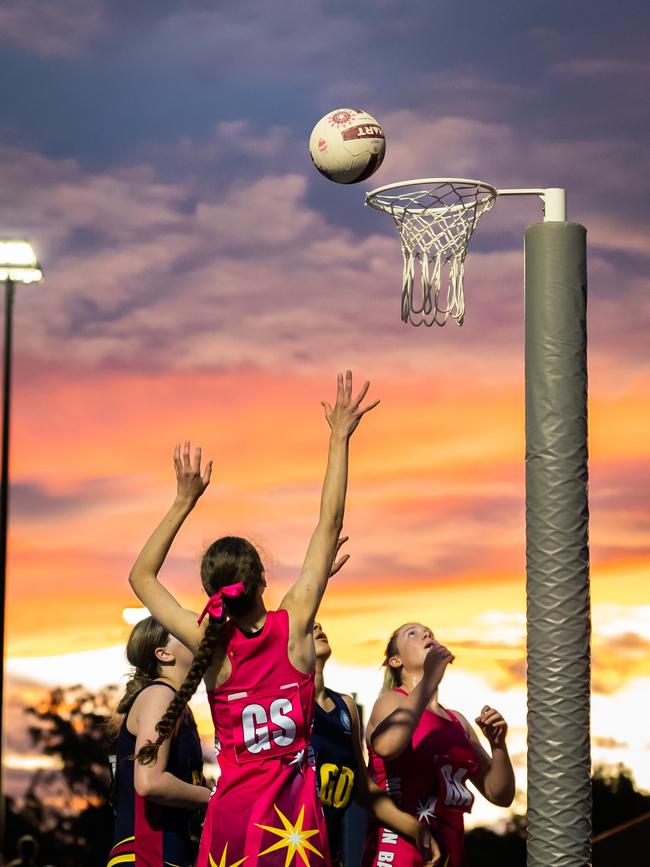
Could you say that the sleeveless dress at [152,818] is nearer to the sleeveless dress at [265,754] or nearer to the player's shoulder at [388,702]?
the player's shoulder at [388,702]

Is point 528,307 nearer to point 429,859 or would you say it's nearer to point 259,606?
point 259,606

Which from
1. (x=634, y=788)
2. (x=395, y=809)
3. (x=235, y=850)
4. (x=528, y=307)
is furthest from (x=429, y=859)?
(x=634, y=788)

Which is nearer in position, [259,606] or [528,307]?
[259,606]

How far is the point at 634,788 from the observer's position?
98.0 ft

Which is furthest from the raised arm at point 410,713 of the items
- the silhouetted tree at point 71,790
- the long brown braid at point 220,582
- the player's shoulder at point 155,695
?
the silhouetted tree at point 71,790

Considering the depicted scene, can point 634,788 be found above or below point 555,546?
below

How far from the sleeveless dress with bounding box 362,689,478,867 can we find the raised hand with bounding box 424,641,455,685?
1.55 ft

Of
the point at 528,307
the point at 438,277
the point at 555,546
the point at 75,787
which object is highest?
the point at 438,277

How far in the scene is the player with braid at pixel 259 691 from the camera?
5.04m

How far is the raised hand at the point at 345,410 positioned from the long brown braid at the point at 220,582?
0.59m

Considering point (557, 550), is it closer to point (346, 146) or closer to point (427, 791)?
point (427, 791)

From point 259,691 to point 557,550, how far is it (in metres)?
1.51

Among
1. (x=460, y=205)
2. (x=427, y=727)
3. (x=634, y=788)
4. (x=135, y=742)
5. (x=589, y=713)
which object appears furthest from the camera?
(x=634, y=788)

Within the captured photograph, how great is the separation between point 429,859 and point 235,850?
178cm
